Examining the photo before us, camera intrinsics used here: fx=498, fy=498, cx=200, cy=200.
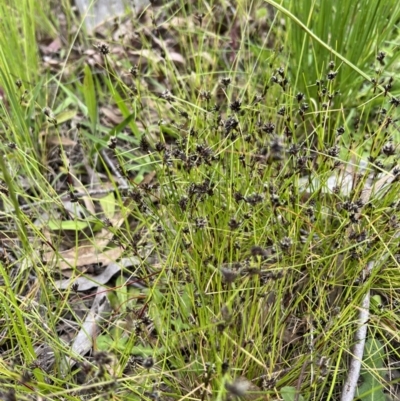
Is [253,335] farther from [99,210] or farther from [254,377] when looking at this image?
[99,210]

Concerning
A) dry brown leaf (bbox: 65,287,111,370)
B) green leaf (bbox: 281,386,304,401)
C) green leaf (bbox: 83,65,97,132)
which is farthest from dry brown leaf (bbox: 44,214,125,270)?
green leaf (bbox: 281,386,304,401)

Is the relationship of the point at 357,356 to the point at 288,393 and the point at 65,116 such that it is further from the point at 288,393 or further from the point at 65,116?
the point at 65,116

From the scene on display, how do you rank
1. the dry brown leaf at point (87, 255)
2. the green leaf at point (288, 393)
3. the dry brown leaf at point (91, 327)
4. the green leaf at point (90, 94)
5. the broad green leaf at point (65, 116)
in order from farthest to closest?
1. the broad green leaf at point (65, 116)
2. the green leaf at point (90, 94)
3. the dry brown leaf at point (87, 255)
4. the dry brown leaf at point (91, 327)
5. the green leaf at point (288, 393)

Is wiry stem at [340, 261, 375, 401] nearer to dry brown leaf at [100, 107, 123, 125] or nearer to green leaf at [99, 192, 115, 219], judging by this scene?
green leaf at [99, 192, 115, 219]

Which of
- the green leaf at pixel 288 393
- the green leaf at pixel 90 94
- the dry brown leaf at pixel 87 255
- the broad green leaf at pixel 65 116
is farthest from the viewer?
the broad green leaf at pixel 65 116

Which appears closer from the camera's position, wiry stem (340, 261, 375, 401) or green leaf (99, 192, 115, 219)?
wiry stem (340, 261, 375, 401)

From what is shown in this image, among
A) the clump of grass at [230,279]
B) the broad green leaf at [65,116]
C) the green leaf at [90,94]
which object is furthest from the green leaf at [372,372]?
the broad green leaf at [65,116]

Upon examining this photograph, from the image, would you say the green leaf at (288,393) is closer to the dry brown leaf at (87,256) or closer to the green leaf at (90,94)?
the dry brown leaf at (87,256)
